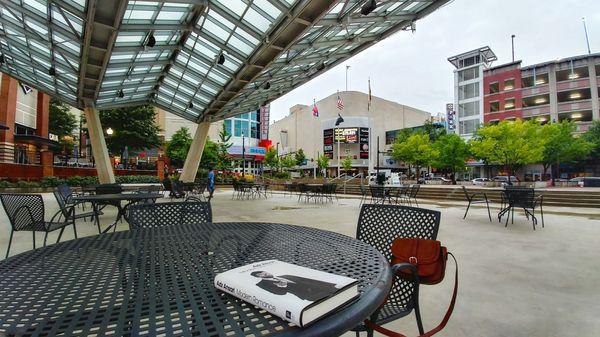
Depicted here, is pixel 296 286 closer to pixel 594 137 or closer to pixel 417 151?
pixel 417 151

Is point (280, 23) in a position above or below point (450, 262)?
above

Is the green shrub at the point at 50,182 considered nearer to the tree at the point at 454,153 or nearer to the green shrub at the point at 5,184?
the green shrub at the point at 5,184

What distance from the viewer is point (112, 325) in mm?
781

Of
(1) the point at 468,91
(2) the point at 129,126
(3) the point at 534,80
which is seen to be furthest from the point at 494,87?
(2) the point at 129,126

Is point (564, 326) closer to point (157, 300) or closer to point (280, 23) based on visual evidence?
point (157, 300)

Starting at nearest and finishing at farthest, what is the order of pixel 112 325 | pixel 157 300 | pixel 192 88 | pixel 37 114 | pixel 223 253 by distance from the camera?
1. pixel 112 325
2. pixel 157 300
3. pixel 223 253
4. pixel 192 88
5. pixel 37 114

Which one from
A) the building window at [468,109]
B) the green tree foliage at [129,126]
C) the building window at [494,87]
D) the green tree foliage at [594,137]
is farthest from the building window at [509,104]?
the green tree foliage at [129,126]

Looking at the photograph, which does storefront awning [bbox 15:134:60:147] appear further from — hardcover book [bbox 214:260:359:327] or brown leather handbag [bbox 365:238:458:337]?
hardcover book [bbox 214:260:359:327]

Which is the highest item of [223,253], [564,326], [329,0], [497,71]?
[497,71]

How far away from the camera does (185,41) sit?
37.3 feet

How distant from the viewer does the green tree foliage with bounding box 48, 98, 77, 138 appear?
35875mm

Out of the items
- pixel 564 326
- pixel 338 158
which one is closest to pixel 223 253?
pixel 564 326

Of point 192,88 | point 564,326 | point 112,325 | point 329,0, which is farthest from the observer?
point 192,88

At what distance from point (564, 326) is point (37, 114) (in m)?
39.1
